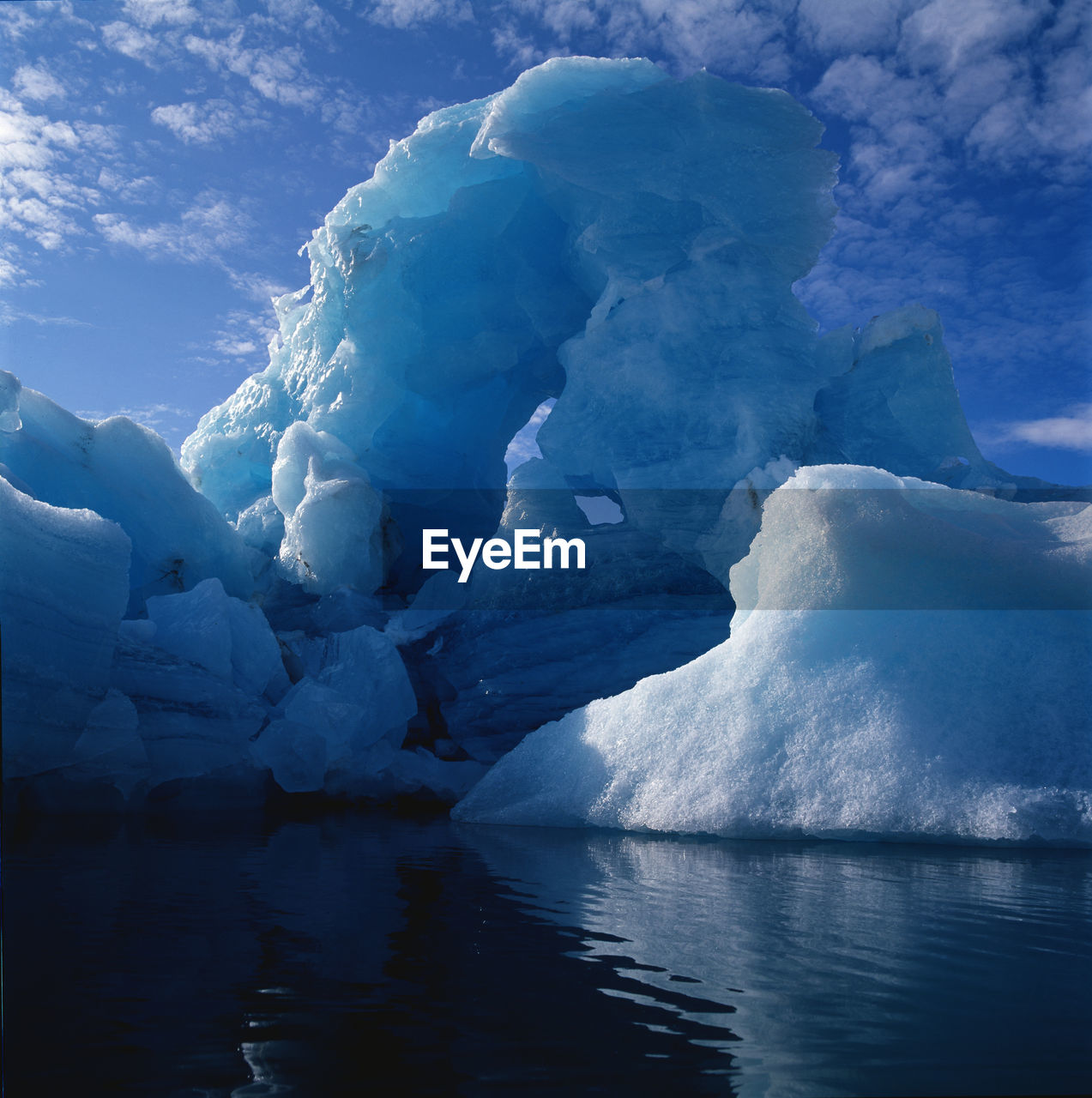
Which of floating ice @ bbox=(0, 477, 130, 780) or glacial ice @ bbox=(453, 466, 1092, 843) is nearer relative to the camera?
glacial ice @ bbox=(453, 466, 1092, 843)

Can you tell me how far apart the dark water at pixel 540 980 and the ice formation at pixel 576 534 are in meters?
1.07

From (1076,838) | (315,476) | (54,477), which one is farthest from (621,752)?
(54,477)

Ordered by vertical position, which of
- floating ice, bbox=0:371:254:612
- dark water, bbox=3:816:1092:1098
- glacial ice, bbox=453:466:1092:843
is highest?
floating ice, bbox=0:371:254:612

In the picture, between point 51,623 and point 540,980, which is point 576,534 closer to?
point 51,623

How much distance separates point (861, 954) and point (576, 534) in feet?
18.8

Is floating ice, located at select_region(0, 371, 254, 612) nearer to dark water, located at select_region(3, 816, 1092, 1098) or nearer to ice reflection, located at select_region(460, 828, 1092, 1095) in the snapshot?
dark water, located at select_region(3, 816, 1092, 1098)

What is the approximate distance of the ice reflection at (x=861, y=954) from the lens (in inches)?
43.3


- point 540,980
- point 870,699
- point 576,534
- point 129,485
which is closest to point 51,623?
point 129,485

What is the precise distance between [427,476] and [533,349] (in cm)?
182

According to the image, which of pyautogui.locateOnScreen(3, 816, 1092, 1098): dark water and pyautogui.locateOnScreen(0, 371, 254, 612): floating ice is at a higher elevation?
pyautogui.locateOnScreen(0, 371, 254, 612): floating ice

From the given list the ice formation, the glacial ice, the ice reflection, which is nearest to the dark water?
the ice reflection

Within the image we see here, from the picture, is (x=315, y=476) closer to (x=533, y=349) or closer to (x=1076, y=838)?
(x=533, y=349)

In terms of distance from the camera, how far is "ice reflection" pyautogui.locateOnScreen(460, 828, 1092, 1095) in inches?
43.3

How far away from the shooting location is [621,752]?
3.87 m
